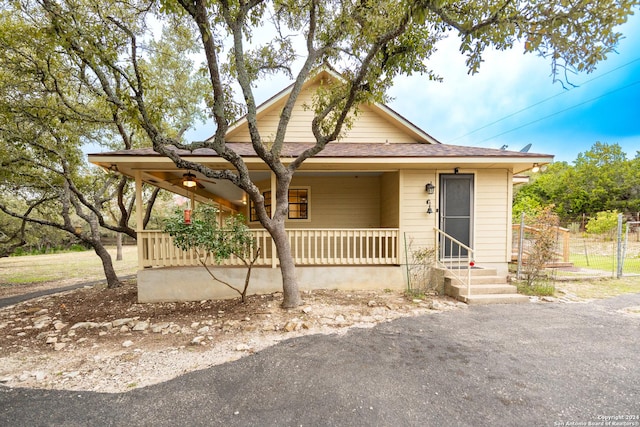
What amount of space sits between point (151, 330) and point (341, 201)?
220 inches

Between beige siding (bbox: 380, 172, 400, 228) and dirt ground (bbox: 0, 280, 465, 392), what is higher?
beige siding (bbox: 380, 172, 400, 228)

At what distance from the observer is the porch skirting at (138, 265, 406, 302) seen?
230 inches

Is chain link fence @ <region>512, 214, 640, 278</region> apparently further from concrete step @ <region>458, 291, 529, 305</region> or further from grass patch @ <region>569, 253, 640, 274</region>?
concrete step @ <region>458, 291, 529, 305</region>

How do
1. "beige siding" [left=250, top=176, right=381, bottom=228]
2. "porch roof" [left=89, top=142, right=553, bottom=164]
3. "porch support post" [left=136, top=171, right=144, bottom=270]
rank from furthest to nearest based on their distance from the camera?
1. "beige siding" [left=250, top=176, right=381, bottom=228]
2. "porch support post" [left=136, top=171, right=144, bottom=270]
3. "porch roof" [left=89, top=142, right=553, bottom=164]

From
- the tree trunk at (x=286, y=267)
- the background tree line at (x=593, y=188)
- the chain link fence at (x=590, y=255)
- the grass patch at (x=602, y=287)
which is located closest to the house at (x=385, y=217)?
the tree trunk at (x=286, y=267)

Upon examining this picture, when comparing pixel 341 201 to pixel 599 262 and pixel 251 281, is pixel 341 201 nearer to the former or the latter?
pixel 251 281

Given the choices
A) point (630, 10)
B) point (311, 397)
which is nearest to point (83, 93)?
point (311, 397)

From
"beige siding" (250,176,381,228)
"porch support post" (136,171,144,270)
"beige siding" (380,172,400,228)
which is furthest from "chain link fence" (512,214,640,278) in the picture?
"porch support post" (136,171,144,270)

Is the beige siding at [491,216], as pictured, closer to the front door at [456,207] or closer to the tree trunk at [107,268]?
the front door at [456,207]

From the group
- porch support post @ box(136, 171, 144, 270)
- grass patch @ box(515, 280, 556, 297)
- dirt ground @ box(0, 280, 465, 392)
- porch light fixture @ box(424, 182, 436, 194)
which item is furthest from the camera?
porch light fixture @ box(424, 182, 436, 194)

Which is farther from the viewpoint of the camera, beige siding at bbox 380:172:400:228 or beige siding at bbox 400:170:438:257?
beige siding at bbox 380:172:400:228

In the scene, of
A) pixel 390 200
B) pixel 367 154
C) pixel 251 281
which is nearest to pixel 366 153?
pixel 367 154

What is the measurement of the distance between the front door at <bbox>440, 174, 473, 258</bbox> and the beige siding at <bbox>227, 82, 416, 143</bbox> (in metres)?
2.18

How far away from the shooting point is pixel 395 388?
2.59 metres
